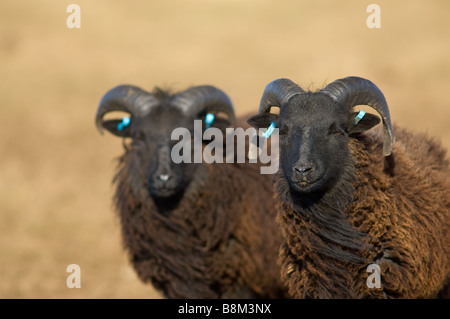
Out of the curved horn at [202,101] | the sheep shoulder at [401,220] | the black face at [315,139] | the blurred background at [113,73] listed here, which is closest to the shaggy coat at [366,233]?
the sheep shoulder at [401,220]

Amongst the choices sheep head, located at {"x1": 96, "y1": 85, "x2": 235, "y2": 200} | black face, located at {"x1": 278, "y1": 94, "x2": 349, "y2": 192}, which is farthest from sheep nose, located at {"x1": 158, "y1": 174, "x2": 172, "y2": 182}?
black face, located at {"x1": 278, "y1": 94, "x2": 349, "y2": 192}

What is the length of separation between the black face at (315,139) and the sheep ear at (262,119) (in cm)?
36

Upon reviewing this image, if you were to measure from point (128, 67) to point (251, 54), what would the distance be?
467cm

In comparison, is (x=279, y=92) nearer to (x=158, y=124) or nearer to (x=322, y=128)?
(x=322, y=128)

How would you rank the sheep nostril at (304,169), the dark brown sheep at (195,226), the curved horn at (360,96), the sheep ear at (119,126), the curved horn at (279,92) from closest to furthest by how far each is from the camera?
1. the sheep nostril at (304,169)
2. the curved horn at (360,96)
3. the curved horn at (279,92)
4. the dark brown sheep at (195,226)
5. the sheep ear at (119,126)

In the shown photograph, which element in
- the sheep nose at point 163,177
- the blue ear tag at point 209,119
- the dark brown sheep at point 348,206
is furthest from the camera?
the blue ear tag at point 209,119

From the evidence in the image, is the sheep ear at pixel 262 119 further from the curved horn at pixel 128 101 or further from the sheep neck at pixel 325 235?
the curved horn at pixel 128 101

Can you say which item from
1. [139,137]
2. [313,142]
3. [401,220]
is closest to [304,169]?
[313,142]

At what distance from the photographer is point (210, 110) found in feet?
26.8

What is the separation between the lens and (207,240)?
766 cm

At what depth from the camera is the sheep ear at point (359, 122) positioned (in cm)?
548

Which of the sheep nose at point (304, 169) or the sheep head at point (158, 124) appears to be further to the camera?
the sheep head at point (158, 124)

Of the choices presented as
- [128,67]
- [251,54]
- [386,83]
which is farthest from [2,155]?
[386,83]
